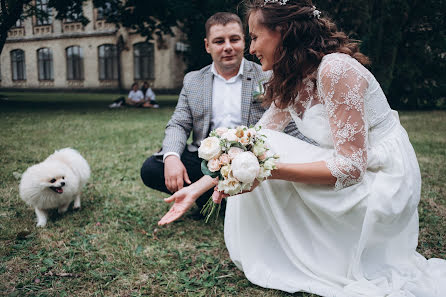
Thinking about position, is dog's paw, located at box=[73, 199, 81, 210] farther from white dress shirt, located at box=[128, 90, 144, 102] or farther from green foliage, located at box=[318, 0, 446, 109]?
Answer: white dress shirt, located at box=[128, 90, 144, 102]

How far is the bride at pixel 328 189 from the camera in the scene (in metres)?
1.95

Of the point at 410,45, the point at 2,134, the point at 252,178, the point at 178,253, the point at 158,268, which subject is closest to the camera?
the point at 252,178

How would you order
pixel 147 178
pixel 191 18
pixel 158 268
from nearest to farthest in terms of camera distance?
pixel 158 268, pixel 147 178, pixel 191 18


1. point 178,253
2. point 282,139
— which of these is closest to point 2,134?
point 178,253

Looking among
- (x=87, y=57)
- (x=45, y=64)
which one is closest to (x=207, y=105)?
(x=87, y=57)

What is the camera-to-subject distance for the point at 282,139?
2.21 m

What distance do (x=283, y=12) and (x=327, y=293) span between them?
5.13ft

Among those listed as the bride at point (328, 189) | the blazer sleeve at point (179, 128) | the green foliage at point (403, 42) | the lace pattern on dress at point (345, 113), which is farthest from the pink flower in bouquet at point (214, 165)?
the green foliage at point (403, 42)

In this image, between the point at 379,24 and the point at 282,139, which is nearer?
the point at 282,139

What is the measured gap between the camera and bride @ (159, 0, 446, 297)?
1.95 meters

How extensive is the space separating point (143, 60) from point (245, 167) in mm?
27241

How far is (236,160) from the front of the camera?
174 cm

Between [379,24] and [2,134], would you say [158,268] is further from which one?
[379,24]

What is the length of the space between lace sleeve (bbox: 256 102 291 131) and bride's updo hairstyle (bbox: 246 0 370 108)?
0.99 feet
